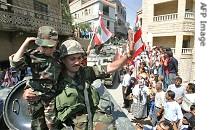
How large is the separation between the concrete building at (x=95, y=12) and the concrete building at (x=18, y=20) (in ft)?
115

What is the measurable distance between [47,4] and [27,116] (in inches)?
820

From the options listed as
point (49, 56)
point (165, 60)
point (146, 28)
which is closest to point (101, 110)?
point (49, 56)

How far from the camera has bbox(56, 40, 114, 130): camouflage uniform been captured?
104 inches

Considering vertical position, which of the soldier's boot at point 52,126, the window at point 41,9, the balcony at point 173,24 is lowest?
the soldier's boot at point 52,126

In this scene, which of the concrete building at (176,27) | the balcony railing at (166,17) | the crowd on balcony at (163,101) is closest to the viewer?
the crowd on balcony at (163,101)

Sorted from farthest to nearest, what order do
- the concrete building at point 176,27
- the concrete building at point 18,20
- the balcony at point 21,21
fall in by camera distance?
the concrete building at point 176,27 < the concrete building at point 18,20 < the balcony at point 21,21

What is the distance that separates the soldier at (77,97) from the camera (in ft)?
8.66

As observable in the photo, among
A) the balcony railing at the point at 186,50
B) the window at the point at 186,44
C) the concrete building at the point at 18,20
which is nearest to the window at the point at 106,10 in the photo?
the concrete building at the point at 18,20

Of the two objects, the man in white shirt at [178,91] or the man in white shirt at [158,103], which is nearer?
the man in white shirt at [178,91]

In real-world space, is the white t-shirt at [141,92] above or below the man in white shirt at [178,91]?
below

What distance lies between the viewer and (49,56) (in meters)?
2.84

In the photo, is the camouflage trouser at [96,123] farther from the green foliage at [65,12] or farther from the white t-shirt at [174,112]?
the green foliage at [65,12]

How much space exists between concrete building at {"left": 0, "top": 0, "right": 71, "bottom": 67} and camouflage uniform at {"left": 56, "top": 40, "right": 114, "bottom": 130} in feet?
46.2

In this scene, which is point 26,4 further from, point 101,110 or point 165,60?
point 101,110
